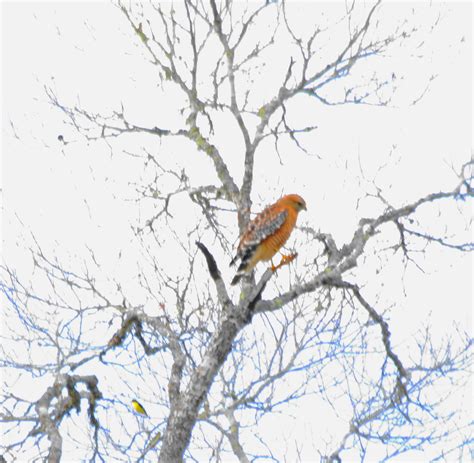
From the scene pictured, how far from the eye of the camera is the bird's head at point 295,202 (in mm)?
10523

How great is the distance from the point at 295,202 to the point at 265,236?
33.6 inches

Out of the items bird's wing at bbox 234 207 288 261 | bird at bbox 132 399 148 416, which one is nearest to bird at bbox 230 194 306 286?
bird's wing at bbox 234 207 288 261

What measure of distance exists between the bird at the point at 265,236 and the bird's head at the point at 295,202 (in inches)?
1.5

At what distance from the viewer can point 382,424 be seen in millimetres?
12461

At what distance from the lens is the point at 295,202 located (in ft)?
34.6

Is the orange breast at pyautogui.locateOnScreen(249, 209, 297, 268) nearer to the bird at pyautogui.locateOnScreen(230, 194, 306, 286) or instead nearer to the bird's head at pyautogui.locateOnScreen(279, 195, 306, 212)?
the bird at pyautogui.locateOnScreen(230, 194, 306, 286)

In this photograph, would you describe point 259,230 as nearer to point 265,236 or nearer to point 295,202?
point 265,236

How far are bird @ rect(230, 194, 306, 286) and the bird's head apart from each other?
0.04m

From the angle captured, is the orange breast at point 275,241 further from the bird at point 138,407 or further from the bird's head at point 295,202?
the bird at point 138,407

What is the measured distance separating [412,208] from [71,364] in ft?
13.7

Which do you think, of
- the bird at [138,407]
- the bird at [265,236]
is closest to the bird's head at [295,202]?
the bird at [265,236]

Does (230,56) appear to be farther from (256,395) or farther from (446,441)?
(446,441)

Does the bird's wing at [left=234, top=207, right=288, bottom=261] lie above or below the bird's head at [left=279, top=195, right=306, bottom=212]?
below

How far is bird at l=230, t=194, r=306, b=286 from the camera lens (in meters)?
9.81
